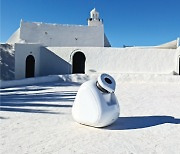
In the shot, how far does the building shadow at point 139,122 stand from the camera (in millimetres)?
6398

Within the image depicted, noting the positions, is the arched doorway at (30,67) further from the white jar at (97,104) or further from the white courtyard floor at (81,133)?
the white jar at (97,104)

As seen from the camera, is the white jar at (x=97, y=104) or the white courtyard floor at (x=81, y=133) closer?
the white courtyard floor at (x=81, y=133)

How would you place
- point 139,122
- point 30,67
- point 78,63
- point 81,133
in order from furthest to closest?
point 78,63
point 30,67
point 139,122
point 81,133

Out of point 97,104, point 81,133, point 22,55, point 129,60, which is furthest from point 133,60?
point 81,133

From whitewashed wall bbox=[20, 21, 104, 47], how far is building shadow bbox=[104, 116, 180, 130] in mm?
19140

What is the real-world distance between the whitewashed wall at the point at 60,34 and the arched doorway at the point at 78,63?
12.1 feet

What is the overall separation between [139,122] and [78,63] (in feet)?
54.2

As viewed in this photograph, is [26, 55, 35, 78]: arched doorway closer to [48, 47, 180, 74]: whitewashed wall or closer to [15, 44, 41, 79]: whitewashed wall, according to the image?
[15, 44, 41, 79]: whitewashed wall

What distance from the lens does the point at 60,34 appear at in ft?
83.9

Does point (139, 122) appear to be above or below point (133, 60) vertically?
below

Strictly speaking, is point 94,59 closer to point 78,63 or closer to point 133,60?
point 78,63

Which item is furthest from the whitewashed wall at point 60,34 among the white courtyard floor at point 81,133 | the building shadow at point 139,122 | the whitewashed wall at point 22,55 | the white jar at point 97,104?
the white jar at point 97,104

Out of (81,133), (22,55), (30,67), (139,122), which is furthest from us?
(30,67)

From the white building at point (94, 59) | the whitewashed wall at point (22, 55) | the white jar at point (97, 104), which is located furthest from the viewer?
the white building at point (94, 59)
